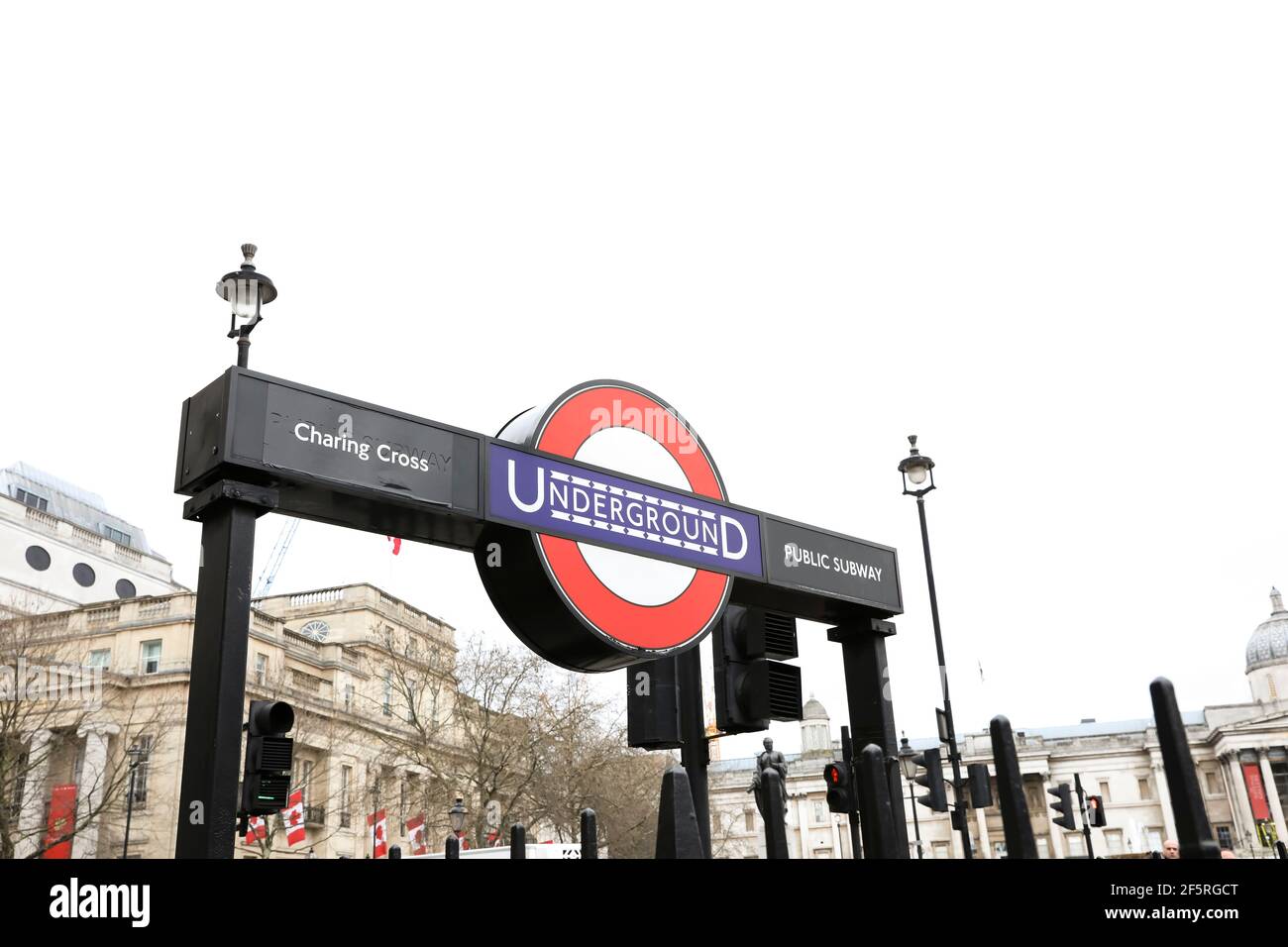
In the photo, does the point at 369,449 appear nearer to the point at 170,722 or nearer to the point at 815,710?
the point at 170,722

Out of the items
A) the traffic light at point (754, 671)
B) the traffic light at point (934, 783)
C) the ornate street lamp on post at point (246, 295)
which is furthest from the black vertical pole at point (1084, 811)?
the ornate street lamp on post at point (246, 295)

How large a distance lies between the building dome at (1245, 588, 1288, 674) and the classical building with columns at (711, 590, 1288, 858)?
0.09 meters

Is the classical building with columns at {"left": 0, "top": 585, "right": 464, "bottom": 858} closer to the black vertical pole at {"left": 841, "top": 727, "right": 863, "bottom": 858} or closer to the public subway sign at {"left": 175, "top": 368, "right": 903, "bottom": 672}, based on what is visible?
the black vertical pole at {"left": 841, "top": 727, "right": 863, "bottom": 858}

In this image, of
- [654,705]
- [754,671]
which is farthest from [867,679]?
[654,705]

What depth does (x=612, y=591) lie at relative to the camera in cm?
627

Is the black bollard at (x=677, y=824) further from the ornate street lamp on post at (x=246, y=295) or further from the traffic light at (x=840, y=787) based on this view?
the traffic light at (x=840, y=787)

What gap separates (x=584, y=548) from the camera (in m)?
6.21

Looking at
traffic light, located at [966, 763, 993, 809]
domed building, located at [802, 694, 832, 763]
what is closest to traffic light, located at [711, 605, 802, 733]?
traffic light, located at [966, 763, 993, 809]

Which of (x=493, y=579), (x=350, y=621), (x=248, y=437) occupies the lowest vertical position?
(x=493, y=579)

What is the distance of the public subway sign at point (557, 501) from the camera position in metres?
5.21

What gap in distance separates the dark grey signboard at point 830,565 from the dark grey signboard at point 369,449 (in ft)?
7.76
